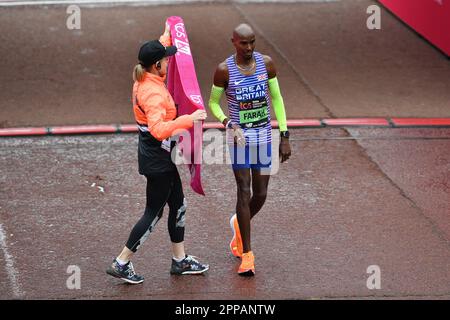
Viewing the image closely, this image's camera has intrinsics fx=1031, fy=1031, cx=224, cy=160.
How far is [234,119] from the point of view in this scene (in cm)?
842

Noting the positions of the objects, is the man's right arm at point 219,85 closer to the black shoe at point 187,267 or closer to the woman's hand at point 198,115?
the woman's hand at point 198,115

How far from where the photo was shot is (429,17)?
15.2 metres

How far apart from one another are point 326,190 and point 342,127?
6.79 ft

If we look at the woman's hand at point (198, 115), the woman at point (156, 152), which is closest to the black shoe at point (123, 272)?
the woman at point (156, 152)

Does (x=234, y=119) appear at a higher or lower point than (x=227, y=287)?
higher

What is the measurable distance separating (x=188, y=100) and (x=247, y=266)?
4.76 ft

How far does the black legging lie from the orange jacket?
469mm

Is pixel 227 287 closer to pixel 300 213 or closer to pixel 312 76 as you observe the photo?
pixel 300 213

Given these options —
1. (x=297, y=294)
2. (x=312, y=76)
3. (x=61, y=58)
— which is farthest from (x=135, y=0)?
(x=297, y=294)

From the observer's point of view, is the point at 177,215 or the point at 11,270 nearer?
the point at 177,215

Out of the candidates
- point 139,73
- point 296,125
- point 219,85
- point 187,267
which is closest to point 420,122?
point 296,125

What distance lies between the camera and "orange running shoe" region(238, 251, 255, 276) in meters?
8.37

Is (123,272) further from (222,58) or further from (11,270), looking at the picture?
(222,58)

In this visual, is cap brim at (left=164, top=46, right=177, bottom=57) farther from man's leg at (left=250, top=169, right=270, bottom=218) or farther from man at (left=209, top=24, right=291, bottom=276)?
man's leg at (left=250, top=169, right=270, bottom=218)
